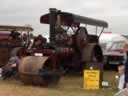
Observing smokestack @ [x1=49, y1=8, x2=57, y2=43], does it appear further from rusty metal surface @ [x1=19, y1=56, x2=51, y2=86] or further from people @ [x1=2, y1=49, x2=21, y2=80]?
→ rusty metal surface @ [x1=19, y1=56, x2=51, y2=86]

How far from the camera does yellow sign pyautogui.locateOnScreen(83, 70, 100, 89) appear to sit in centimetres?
1348

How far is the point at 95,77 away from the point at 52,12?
3.67 m

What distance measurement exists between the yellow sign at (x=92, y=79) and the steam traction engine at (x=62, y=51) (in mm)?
628

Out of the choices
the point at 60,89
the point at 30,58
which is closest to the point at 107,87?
the point at 60,89

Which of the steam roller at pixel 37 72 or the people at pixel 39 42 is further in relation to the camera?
the people at pixel 39 42

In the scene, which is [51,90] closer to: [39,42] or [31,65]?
[31,65]

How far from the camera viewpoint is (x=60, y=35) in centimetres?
1619

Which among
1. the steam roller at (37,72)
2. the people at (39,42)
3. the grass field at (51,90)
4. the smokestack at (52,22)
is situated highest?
the smokestack at (52,22)

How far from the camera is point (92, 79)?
13.5 metres

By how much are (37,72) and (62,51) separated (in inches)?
111

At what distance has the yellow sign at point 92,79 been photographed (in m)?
13.5

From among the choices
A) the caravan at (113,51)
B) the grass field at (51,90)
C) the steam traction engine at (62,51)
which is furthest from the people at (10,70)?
the caravan at (113,51)

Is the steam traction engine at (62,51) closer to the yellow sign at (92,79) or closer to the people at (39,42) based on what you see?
the people at (39,42)

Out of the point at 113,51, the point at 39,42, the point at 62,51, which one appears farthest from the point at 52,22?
the point at 113,51
